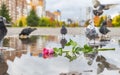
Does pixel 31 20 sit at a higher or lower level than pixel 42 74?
lower

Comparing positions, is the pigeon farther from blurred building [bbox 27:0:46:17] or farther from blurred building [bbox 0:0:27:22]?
blurred building [bbox 27:0:46:17]

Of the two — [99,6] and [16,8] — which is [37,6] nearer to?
[16,8]

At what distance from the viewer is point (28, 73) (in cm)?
643

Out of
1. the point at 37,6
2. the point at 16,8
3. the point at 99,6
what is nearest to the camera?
the point at 99,6

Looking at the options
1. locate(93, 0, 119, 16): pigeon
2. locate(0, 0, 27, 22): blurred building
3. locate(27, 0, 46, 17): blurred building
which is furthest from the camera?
locate(27, 0, 46, 17): blurred building

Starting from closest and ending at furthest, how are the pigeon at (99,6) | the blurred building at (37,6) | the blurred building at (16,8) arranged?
the pigeon at (99,6), the blurred building at (16,8), the blurred building at (37,6)

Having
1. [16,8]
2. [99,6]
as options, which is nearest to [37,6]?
[16,8]

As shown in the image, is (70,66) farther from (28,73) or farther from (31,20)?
(31,20)

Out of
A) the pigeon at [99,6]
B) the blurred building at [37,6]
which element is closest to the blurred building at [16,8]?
the blurred building at [37,6]

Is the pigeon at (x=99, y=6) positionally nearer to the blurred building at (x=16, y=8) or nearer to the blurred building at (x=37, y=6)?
the blurred building at (x=16, y=8)

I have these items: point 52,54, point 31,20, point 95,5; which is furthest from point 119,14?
point 52,54

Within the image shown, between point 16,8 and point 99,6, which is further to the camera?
point 16,8

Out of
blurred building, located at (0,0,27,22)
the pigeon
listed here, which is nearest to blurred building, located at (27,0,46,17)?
blurred building, located at (0,0,27,22)

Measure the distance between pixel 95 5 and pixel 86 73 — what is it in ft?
41.1
